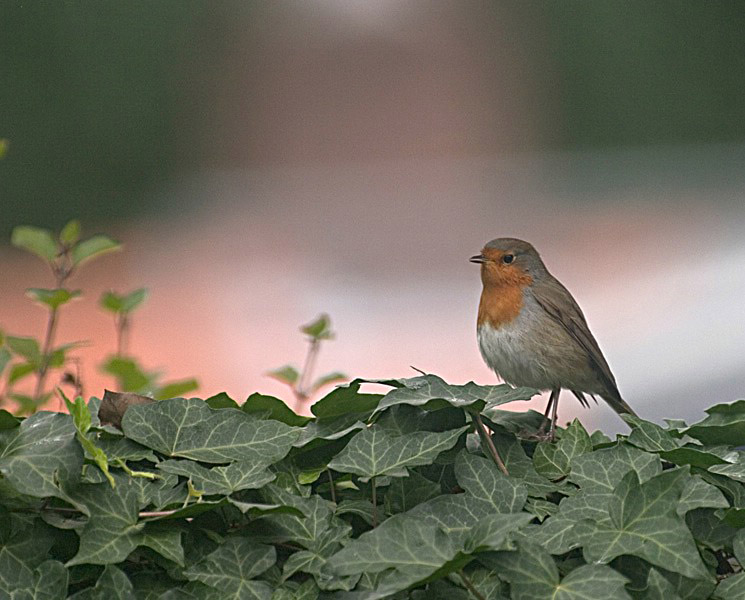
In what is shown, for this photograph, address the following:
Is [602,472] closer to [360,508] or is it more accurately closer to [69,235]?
[360,508]

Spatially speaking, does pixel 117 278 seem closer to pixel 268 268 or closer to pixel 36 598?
pixel 268 268

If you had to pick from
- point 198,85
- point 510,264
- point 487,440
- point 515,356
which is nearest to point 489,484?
point 487,440

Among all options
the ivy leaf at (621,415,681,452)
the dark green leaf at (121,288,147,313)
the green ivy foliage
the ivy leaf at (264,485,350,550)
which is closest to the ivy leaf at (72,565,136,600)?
the green ivy foliage

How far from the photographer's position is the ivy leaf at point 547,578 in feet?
2.41

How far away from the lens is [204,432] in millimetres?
889

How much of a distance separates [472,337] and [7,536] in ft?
16.7

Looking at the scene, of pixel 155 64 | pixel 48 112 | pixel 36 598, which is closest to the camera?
pixel 36 598

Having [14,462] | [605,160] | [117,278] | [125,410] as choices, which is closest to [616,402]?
[125,410]

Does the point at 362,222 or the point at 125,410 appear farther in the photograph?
the point at 362,222

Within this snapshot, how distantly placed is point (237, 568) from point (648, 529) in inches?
12.2

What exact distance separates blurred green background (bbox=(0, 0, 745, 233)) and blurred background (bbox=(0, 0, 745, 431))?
0.02m

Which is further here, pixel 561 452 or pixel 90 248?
pixel 90 248

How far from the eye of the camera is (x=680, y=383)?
461 centimetres

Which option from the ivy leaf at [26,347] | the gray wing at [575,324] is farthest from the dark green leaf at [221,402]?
the gray wing at [575,324]
